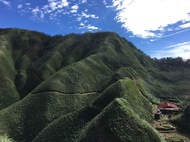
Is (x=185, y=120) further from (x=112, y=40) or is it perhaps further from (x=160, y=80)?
(x=112, y=40)

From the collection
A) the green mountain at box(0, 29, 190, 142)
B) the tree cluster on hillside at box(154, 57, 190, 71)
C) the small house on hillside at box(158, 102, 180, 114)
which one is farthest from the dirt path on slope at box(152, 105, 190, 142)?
the tree cluster on hillside at box(154, 57, 190, 71)

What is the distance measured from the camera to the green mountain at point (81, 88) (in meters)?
53.8

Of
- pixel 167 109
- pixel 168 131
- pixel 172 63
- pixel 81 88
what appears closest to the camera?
pixel 168 131

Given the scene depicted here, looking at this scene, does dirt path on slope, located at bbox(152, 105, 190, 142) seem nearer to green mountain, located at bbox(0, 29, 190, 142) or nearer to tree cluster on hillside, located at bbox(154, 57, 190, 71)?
green mountain, located at bbox(0, 29, 190, 142)

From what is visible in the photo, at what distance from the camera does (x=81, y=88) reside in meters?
109

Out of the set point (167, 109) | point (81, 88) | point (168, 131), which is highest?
point (81, 88)

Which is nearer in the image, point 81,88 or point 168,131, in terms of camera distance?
point 168,131

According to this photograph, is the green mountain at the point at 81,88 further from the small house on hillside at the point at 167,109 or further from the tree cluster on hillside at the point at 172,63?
the small house on hillside at the point at 167,109

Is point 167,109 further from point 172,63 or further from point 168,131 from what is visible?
point 172,63

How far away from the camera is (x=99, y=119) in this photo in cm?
5366

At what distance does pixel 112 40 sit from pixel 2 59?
63756 mm

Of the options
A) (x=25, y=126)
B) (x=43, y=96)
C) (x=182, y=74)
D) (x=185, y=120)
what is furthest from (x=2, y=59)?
(x=185, y=120)

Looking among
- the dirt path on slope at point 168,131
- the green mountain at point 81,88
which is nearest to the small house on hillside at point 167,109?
the green mountain at point 81,88

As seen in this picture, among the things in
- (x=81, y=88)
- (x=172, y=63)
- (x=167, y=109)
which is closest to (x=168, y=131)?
(x=167, y=109)
